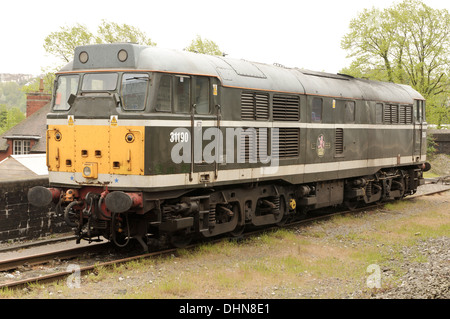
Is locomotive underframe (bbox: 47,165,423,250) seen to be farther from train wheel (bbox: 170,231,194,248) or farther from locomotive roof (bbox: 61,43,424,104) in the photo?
locomotive roof (bbox: 61,43,424,104)

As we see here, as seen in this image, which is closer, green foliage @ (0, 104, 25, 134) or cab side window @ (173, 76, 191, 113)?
cab side window @ (173, 76, 191, 113)

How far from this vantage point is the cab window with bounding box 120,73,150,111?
9.80 metres

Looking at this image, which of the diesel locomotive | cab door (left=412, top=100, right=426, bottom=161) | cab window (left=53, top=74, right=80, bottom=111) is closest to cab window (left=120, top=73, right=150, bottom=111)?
the diesel locomotive

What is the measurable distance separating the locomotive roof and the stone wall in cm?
341

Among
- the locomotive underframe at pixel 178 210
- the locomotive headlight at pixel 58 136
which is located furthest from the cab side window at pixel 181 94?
the locomotive headlight at pixel 58 136

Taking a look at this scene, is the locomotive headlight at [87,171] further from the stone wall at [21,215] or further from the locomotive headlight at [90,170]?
the stone wall at [21,215]

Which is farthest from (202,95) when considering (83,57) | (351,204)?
(351,204)

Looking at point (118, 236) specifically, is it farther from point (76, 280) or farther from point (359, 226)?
point (359, 226)

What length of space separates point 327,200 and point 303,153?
233 centimetres

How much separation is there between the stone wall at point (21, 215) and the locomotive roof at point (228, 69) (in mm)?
3413

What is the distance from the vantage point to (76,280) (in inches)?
351

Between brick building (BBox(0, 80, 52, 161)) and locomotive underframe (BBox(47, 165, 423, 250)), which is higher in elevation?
brick building (BBox(0, 80, 52, 161))

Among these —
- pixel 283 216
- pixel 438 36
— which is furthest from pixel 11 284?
pixel 438 36

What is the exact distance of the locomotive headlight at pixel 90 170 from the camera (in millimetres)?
10055
